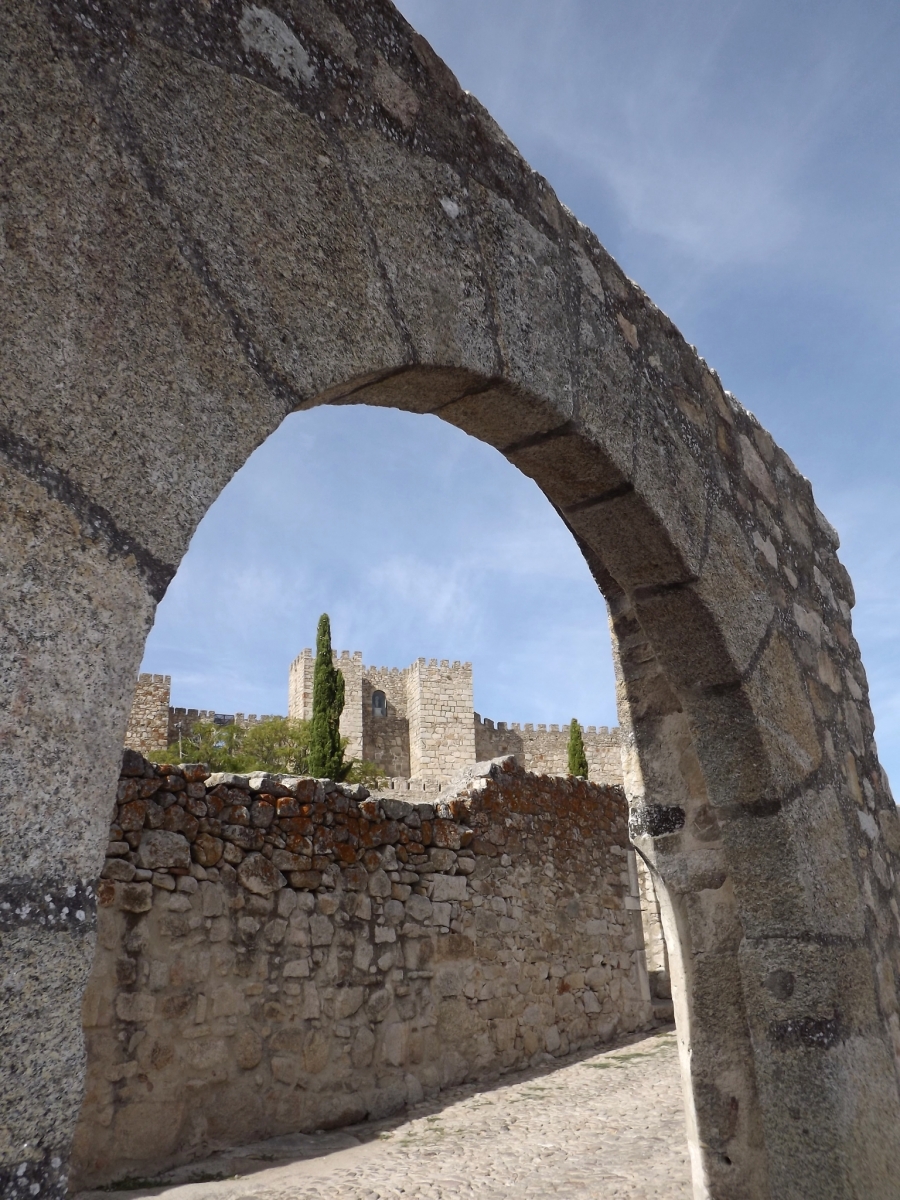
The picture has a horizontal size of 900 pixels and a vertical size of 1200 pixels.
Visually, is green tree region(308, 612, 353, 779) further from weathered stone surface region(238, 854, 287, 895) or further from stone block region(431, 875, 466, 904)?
weathered stone surface region(238, 854, 287, 895)

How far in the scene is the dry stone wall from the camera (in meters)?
4.44

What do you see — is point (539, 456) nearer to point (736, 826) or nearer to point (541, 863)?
point (736, 826)

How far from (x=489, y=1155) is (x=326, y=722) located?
60.2ft

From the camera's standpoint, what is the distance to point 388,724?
31.1 metres

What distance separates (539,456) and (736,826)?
1.25 m

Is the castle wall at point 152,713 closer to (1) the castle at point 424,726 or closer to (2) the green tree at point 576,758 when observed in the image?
(1) the castle at point 424,726

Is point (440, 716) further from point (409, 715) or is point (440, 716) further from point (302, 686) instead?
point (302, 686)

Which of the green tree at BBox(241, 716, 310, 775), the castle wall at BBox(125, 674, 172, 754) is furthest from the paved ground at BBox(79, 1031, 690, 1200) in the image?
the castle wall at BBox(125, 674, 172, 754)

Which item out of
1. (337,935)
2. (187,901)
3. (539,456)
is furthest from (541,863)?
(539,456)

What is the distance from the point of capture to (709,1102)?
2680mm

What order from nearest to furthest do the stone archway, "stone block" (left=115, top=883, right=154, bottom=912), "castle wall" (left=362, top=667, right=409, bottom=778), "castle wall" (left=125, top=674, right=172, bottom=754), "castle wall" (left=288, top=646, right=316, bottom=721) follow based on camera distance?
the stone archway → "stone block" (left=115, top=883, right=154, bottom=912) → "castle wall" (left=125, top=674, right=172, bottom=754) → "castle wall" (left=288, top=646, right=316, bottom=721) → "castle wall" (left=362, top=667, right=409, bottom=778)

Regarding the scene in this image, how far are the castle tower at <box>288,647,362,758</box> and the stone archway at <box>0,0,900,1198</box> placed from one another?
26617 millimetres

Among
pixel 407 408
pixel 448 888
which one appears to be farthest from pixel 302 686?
pixel 407 408

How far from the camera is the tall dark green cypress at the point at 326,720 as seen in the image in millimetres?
21641
